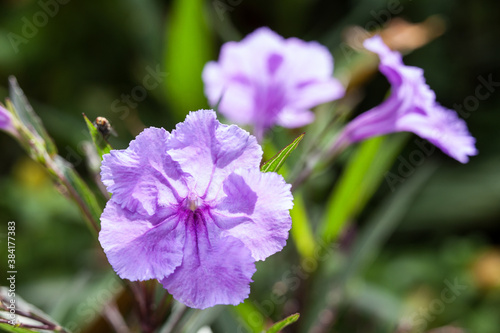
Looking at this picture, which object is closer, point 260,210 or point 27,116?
point 260,210

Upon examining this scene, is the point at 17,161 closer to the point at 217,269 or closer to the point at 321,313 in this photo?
the point at 321,313

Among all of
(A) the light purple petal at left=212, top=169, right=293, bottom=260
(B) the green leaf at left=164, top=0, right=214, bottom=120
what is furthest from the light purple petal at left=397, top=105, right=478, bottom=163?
(B) the green leaf at left=164, top=0, right=214, bottom=120

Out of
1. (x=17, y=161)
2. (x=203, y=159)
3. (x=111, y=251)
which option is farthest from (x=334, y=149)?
(x=17, y=161)

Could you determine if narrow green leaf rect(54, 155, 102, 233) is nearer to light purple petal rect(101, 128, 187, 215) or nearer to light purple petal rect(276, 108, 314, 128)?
light purple petal rect(101, 128, 187, 215)
